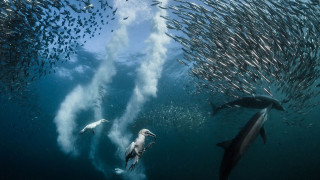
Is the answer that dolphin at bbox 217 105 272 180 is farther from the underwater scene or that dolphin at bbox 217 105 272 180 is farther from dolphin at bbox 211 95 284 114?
dolphin at bbox 211 95 284 114

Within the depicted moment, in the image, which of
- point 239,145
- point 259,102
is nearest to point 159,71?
point 259,102

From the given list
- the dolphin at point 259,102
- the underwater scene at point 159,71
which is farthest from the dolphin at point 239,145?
the dolphin at point 259,102

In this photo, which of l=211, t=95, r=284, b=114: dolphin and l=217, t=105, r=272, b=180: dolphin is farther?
l=211, t=95, r=284, b=114: dolphin

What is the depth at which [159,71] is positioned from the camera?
89.0 feet

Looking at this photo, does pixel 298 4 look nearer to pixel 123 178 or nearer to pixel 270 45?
pixel 270 45

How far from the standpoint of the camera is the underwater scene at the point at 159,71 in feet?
20.8

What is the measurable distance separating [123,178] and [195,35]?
28675mm

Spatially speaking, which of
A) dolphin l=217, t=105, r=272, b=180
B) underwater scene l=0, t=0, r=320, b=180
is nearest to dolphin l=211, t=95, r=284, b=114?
underwater scene l=0, t=0, r=320, b=180

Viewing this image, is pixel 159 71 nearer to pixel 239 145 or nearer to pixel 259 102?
pixel 259 102

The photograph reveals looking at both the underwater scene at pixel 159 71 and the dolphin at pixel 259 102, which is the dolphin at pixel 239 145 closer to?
the underwater scene at pixel 159 71

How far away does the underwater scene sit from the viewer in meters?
6.34

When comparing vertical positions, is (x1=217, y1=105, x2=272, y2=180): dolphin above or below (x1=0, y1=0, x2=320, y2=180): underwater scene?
above

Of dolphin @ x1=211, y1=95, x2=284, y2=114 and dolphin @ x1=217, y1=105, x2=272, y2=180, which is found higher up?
dolphin @ x1=217, y1=105, x2=272, y2=180

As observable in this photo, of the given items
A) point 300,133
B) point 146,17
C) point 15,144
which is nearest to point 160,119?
point 146,17
